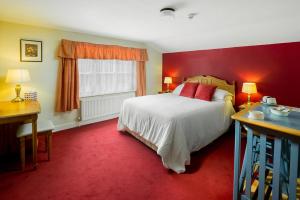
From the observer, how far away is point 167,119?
2418 mm

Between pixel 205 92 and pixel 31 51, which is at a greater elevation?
pixel 31 51

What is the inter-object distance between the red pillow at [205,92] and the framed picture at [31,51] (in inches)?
128

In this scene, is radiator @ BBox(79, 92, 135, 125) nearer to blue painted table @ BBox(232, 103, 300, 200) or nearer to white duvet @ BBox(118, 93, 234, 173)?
white duvet @ BBox(118, 93, 234, 173)

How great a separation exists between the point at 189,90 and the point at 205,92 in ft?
1.38

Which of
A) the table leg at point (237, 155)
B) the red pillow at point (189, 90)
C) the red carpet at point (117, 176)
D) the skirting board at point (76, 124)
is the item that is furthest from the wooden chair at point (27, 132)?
the red pillow at point (189, 90)

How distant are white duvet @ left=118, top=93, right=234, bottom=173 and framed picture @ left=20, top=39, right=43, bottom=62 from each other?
1.91 meters

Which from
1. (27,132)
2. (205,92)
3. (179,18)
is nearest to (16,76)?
(27,132)

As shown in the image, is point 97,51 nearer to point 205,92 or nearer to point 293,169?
point 205,92

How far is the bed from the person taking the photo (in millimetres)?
2346

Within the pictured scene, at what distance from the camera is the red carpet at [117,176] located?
74.0 inches

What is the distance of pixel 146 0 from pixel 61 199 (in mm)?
2401

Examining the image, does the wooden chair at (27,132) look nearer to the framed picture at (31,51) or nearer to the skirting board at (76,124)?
the skirting board at (76,124)

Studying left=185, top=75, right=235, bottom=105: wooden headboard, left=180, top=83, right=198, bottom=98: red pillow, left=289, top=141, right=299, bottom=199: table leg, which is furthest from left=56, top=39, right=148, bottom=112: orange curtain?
left=289, top=141, right=299, bottom=199: table leg

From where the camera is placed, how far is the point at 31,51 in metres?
3.23
